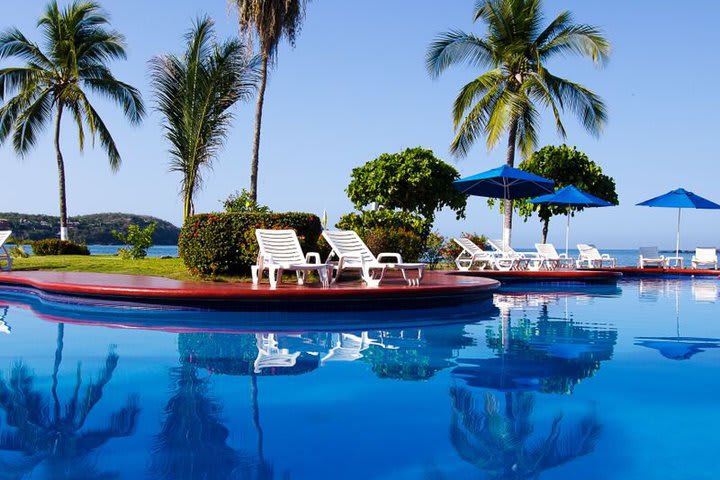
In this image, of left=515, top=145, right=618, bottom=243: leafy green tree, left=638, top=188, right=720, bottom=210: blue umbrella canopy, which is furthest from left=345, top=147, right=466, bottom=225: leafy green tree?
left=638, top=188, right=720, bottom=210: blue umbrella canopy

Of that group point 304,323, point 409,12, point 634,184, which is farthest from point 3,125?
point 634,184

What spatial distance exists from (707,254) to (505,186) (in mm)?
9126

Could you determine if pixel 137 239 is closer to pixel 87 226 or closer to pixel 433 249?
pixel 433 249

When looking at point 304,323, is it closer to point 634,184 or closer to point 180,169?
point 180,169

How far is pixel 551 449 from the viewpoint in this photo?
11.8 feet

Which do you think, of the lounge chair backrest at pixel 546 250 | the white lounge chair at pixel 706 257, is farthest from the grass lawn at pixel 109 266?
the white lounge chair at pixel 706 257

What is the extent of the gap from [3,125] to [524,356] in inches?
840

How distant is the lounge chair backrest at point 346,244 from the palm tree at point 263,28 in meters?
5.29

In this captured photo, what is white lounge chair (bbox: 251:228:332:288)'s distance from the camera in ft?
31.6

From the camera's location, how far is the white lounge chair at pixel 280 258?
9.63 meters

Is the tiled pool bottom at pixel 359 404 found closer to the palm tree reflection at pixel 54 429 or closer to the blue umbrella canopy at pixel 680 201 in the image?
the palm tree reflection at pixel 54 429

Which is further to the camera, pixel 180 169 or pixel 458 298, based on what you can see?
pixel 180 169

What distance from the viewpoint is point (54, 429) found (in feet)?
12.5

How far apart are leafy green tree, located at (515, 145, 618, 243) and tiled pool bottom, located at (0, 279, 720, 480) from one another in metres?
15.3
